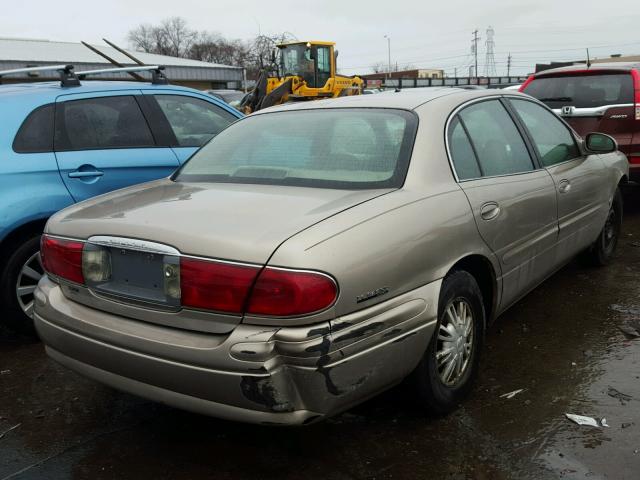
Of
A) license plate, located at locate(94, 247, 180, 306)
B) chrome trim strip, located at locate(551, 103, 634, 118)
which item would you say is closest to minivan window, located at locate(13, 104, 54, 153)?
license plate, located at locate(94, 247, 180, 306)

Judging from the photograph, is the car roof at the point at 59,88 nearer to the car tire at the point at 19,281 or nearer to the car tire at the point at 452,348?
the car tire at the point at 19,281

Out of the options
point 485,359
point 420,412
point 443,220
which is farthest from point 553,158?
point 420,412

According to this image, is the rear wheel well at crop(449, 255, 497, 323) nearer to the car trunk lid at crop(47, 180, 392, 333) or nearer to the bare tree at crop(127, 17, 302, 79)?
the car trunk lid at crop(47, 180, 392, 333)

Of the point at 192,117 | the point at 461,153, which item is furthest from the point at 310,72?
the point at 461,153

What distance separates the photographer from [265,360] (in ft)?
6.88

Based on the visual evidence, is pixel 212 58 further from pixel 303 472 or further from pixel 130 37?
pixel 303 472

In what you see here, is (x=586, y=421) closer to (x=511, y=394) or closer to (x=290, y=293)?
(x=511, y=394)

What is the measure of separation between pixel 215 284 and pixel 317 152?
1.11 m

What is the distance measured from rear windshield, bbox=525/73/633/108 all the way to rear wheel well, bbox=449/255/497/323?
4440 mm

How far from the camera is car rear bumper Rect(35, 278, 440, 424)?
211 cm

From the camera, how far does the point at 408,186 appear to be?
268cm

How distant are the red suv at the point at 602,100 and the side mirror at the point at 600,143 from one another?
2.13 m

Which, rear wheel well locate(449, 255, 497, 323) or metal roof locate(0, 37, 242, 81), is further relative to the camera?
metal roof locate(0, 37, 242, 81)

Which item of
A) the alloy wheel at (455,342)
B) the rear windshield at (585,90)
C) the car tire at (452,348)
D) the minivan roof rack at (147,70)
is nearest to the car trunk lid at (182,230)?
the car tire at (452,348)
